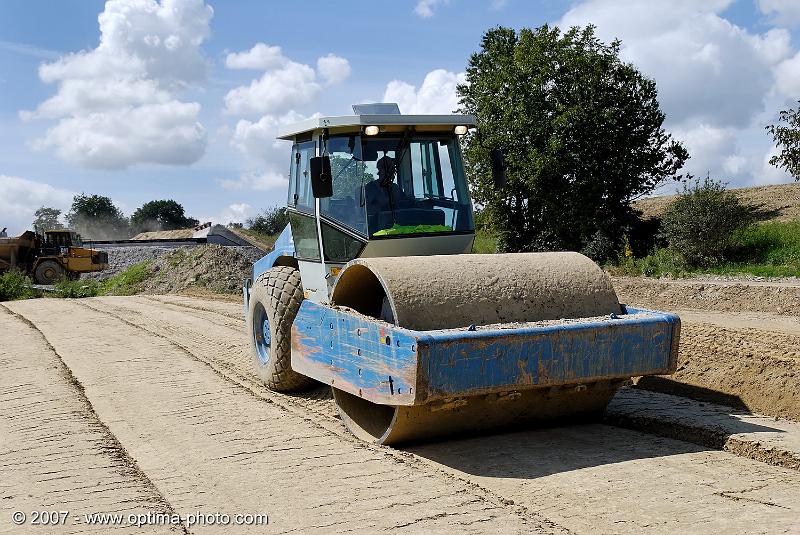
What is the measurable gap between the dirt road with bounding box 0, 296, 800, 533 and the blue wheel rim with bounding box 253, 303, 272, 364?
0.46m

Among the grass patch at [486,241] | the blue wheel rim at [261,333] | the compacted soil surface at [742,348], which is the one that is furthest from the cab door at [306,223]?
the grass patch at [486,241]

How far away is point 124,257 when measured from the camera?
120 ft

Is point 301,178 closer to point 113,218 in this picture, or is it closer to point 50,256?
point 50,256

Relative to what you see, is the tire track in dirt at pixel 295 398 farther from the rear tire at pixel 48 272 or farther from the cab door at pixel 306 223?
the rear tire at pixel 48 272

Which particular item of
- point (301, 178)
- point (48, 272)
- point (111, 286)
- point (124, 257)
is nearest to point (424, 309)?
point (301, 178)

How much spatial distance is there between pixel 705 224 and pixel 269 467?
18161mm

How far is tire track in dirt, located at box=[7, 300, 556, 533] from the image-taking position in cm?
452

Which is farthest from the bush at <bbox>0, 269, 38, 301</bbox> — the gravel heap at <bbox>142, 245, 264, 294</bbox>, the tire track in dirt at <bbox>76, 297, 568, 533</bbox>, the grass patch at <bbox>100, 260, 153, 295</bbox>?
the tire track in dirt at <bbox>76, 297, 568, 533</bbox>

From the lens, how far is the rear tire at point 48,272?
3158cm

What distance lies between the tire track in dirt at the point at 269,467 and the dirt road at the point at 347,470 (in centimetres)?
2

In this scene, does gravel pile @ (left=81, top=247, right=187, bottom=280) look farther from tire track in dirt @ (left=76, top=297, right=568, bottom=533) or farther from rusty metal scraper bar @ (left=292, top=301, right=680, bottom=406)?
rusty metal scraper bar @ (left=292, top=301, right=680, bottom=406)

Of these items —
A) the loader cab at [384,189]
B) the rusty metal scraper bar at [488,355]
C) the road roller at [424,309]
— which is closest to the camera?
the rusty metal scraper bar at [488,355]

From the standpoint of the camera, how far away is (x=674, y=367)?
19.6 ft

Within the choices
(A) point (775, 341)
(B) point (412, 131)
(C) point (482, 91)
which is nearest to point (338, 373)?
(B) point (412, 131)
